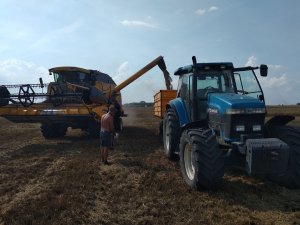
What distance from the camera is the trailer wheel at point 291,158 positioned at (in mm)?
6641

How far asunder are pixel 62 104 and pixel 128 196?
8323 millimetres

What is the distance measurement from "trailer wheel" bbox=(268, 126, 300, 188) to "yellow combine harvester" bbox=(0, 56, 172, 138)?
7.61 metres

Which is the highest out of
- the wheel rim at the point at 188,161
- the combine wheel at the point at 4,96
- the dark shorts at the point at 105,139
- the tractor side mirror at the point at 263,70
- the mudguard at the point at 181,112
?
the tractor side mirror at the point at 263,70

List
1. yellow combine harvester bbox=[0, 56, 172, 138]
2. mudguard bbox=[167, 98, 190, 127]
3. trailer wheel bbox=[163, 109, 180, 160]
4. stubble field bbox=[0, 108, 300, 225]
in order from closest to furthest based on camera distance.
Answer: stubble field bbox=[0, 108, 300, 225]
mudguard bbox=[167, 98, 190, 127]
trailer wheel bbox=[163, 109, 180, 160]
yellow combine harvester bbox=[0, 56, 172, 138]

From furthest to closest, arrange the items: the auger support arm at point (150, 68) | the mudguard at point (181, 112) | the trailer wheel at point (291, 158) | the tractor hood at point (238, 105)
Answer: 1. the auger support arm at point (150, 68)
2. the mudguard at point (181, 112)
3. the tractor hood at point (238, 105)
4. the trailer wheel at point (291, 158)

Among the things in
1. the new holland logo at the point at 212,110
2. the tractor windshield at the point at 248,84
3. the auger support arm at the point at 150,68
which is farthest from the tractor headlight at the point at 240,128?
the auger support arm at the point at 150,68

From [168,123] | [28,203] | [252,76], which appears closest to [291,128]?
[252,76]

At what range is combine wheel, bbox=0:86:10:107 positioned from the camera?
1392cm

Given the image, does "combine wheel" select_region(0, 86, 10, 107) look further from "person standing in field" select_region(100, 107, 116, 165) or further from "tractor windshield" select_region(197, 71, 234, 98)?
"tractor windshield" select_region(197, 71, 234, 98)

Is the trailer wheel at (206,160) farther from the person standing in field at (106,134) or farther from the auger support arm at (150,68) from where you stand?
the auger support arm at (150,68)

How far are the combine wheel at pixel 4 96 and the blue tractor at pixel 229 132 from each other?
7.93 metres

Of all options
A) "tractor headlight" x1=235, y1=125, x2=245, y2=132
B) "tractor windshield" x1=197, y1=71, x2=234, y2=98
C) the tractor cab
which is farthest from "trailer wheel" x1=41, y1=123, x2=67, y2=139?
"tractor headlight" x1=235, y1=125, x2=245, y2=132

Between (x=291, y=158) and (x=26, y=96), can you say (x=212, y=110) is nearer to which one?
(x=291, y=158)

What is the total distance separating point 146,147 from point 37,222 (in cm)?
710
